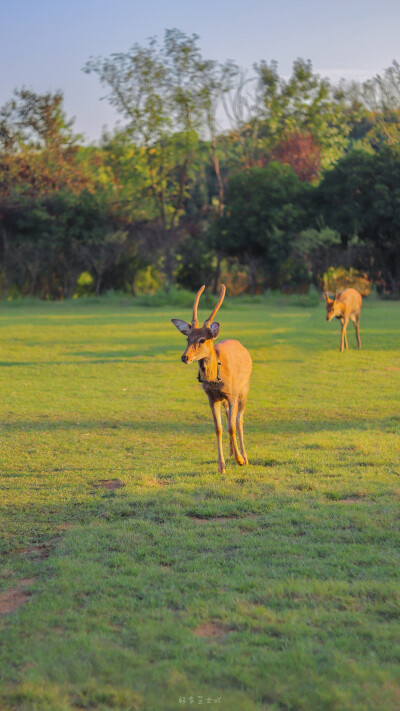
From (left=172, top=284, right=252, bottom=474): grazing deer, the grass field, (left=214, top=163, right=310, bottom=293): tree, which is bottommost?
the grass field

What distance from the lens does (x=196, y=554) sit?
5.10 metres

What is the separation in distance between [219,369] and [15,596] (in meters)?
3.36

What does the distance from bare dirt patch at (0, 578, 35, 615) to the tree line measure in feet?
105

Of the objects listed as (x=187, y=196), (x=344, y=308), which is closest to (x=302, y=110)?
(x=187, y=196)

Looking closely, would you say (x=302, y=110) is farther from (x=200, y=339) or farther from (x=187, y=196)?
(x=200, y=339)

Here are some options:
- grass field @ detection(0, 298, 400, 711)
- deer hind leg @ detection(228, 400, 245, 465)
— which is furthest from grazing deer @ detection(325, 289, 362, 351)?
deer hind leg @ detection(228, 400, 245, 465)

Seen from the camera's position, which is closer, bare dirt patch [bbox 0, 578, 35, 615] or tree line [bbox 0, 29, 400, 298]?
bare dirt patch [bbox 0, 578, 35, 615]

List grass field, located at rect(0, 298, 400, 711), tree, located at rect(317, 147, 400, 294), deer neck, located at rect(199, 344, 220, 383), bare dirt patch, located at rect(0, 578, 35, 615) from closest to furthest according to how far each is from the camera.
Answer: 1. grass field, located at rect(0, 298, 400, 711)
2. bare dirt patch, located at rect(0, 578, 35, 615)
3. deer neck, located at rect(199, 344, 220, 383)
4. tree, located at rect(317, 147, 400, 294)

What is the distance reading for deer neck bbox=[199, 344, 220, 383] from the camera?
709 cm

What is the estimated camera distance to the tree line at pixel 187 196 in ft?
118

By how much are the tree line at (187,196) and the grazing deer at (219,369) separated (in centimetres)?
2824

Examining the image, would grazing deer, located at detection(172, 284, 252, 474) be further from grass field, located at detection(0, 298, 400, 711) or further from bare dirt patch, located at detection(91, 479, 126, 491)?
bare dirt patch, located at detection(91, 479, 126, 491)

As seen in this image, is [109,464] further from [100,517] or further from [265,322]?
[265,322]

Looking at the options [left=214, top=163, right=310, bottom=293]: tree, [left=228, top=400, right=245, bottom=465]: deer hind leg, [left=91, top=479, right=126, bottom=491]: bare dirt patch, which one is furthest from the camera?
[left=214, top=163, right=310, bottom=293]: tree
